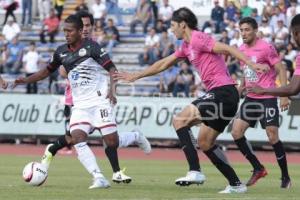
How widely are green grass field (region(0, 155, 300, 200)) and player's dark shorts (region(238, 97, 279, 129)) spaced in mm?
1024

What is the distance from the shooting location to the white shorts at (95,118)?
1497 centimetres

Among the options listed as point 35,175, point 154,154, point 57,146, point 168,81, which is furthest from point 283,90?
point 168,81

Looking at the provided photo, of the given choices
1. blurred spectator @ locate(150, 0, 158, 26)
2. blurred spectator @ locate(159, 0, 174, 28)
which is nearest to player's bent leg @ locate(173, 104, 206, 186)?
blurred spectator @ locate(159, 0, 174, 28)

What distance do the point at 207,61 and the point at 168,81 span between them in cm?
1774

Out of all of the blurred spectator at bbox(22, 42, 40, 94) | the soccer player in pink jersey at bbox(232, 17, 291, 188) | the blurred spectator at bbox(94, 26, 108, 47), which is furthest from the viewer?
the blurred spectator at bbox(94, 26, 108, 47)

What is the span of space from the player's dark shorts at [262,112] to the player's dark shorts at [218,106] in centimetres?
208

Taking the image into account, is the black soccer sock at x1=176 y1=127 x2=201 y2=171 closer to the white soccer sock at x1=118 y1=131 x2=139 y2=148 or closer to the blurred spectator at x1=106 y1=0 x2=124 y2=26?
the white soccer sock at x1=118 y1=131 x2=139 y2=148

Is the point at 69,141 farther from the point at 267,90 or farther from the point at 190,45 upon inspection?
the point at 267,90

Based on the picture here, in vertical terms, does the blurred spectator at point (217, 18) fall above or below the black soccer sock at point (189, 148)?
below

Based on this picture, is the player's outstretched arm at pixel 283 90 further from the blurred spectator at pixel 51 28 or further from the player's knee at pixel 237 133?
the blurred spectator at pixel 51 28

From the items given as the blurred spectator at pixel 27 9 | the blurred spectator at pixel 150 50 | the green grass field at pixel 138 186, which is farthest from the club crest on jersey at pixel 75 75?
the blurred spectator at pixel 27 9

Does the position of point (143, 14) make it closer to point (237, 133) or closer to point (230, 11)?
point (230, 11)

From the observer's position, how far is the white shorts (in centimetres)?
1497

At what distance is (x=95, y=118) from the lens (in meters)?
15.1
